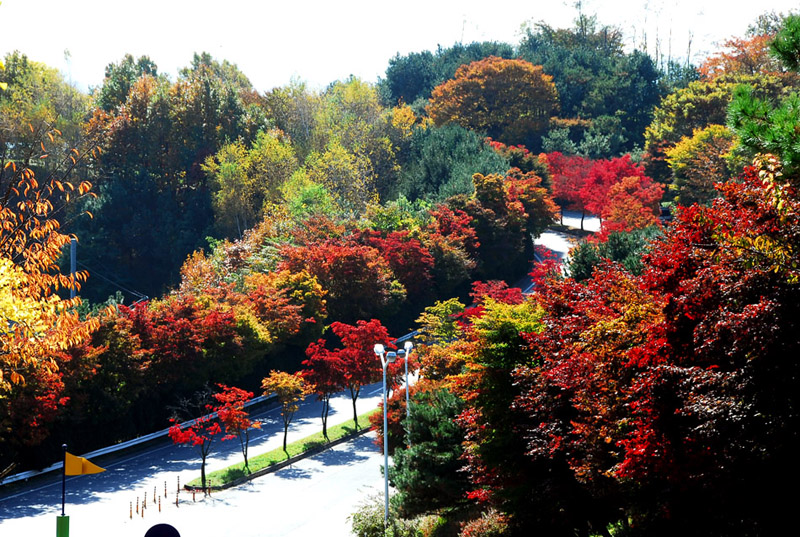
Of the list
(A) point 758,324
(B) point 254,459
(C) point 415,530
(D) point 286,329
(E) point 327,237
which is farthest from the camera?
(E) point 327,237

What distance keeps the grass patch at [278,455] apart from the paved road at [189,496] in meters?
0.64

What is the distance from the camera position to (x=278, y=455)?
30.4 metres

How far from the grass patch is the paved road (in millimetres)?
639

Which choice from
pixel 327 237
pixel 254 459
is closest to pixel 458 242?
pixel 327 237

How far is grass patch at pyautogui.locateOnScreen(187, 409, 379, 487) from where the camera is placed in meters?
27.8

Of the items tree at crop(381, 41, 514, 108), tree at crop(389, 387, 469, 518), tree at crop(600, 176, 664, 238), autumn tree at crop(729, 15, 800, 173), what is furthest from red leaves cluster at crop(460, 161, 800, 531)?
tree at crop(381, 41, 514, 108)

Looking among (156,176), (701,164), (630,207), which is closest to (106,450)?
(630,207)

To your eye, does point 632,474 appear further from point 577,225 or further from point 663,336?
point 577,225

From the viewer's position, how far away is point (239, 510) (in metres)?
25.0

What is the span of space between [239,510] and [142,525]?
9.52 ft

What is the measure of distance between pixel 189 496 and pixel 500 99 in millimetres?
58997

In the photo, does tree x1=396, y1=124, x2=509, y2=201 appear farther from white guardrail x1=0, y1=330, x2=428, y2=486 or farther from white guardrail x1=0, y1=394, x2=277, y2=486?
white guardrail x1=0, y1=394, x2=277, y2=486

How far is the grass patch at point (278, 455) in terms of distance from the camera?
27812 mm

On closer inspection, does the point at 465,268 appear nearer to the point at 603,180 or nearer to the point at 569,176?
the point at 603,180
